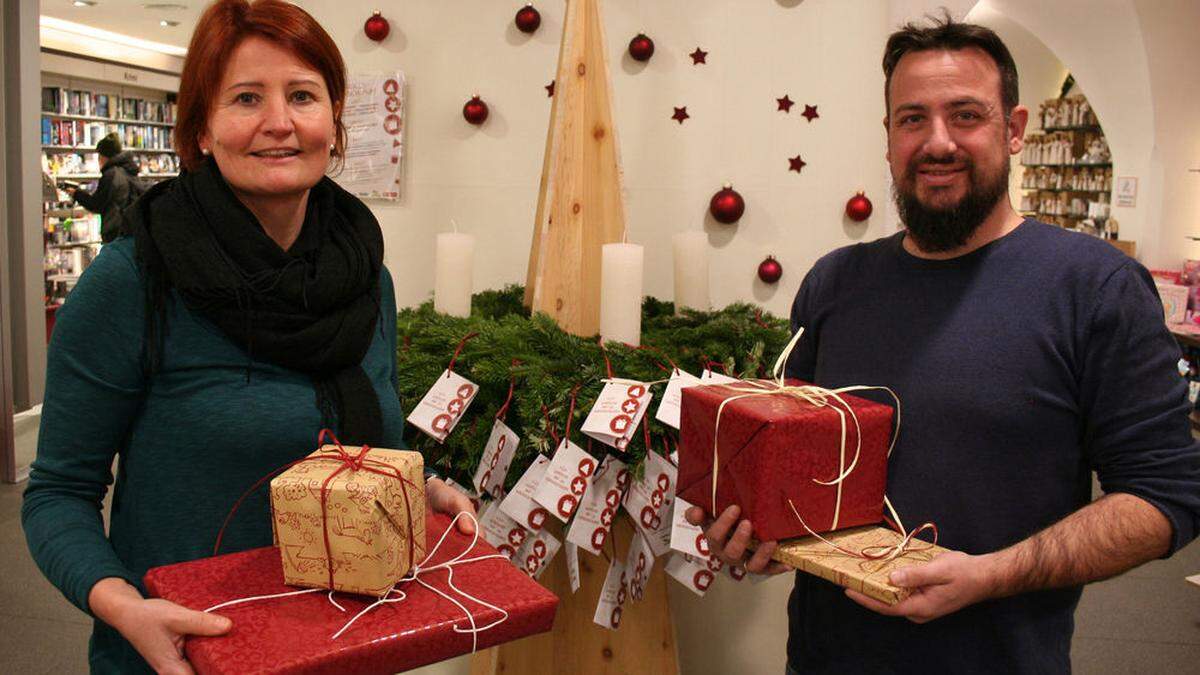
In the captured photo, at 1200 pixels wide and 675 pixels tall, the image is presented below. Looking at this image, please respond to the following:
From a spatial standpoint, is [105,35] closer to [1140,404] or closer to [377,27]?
[377,27]

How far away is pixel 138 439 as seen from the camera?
1.16 meters

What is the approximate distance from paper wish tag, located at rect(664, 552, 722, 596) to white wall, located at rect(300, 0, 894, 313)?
3.11 ft

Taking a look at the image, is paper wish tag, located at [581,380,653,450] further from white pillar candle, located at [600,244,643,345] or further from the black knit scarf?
the black knit scarf

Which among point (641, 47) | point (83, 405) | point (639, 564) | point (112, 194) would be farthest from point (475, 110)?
point (112, 194)

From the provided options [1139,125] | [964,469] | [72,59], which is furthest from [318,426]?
[72,59]

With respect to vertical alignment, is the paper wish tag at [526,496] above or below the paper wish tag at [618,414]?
below

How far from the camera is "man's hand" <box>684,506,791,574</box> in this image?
3.94 feet

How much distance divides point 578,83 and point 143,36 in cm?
1024

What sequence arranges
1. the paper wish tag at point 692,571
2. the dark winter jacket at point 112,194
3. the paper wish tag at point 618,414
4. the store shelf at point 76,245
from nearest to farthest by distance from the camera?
the paper wish tag at point 618,414
the paper wish tag at point 692,571
the dark winter jacket at point 112,194
the store shelf at point 76,245

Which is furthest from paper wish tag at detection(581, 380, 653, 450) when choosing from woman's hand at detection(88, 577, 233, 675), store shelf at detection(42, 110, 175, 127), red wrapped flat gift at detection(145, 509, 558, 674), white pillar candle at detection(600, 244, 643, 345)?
store shelf at detection(42, 110, 175, 127)

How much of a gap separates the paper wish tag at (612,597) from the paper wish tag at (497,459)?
12.1 inches

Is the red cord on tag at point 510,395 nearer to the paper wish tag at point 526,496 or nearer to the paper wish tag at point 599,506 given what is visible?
the paper wish tag at point 526,496

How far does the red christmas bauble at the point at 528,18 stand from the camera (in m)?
2.61

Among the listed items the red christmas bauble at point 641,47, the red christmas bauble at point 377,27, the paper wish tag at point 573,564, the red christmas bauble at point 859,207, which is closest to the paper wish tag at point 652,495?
the paper wish tag at point 573,564
